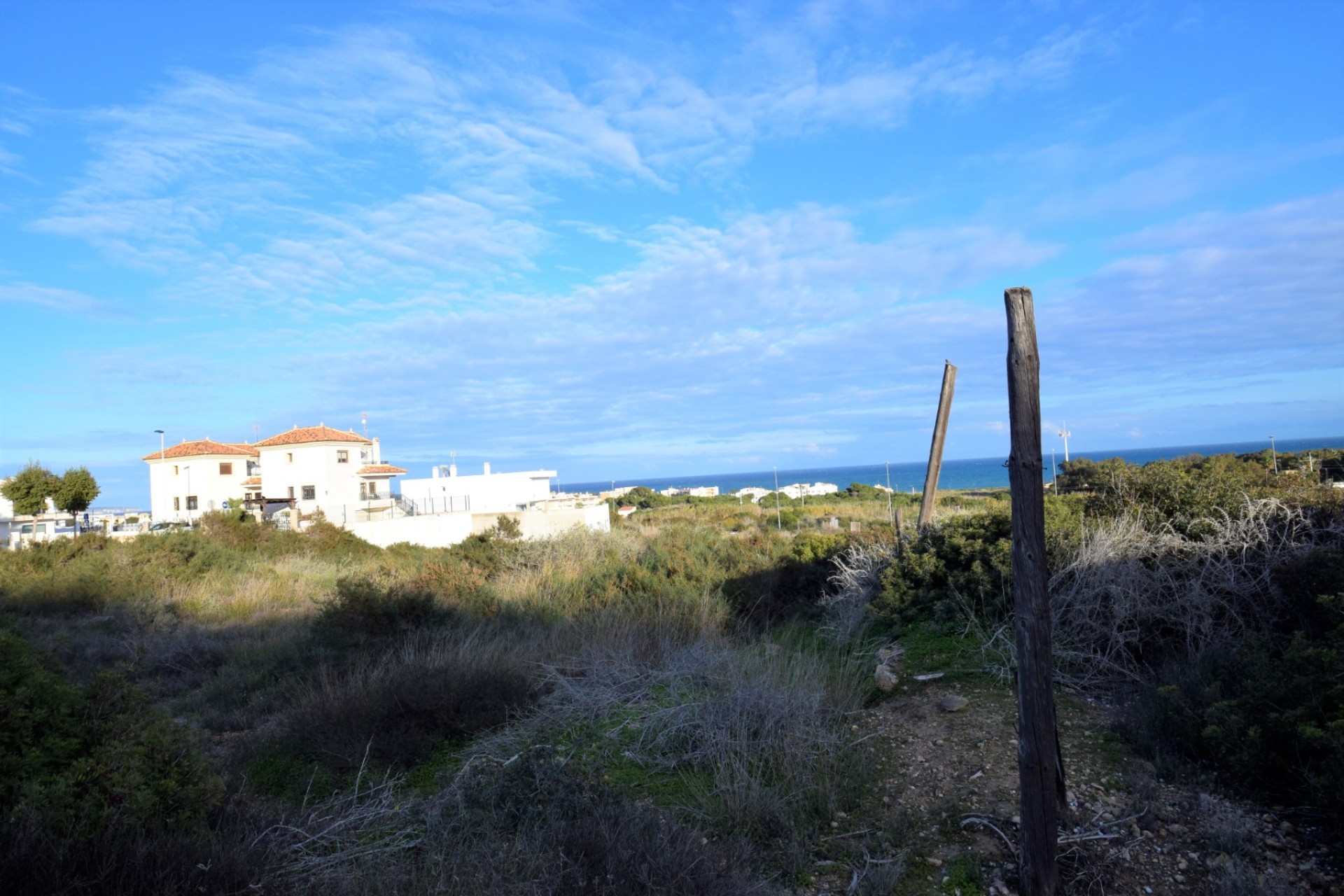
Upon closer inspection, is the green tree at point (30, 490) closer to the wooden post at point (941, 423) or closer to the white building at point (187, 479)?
the white building at point (187, 479)

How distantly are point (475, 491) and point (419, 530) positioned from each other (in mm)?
11049

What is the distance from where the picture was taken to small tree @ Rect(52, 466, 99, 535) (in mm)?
40094

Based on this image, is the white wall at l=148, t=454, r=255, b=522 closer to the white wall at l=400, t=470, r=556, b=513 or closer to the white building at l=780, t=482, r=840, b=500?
the white wall at l=400, t=470, r=556, b=513

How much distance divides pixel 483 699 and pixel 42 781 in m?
3.84

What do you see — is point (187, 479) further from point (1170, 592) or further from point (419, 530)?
point (1170, 592)

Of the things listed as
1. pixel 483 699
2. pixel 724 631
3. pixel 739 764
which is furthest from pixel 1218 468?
pixel 483 699

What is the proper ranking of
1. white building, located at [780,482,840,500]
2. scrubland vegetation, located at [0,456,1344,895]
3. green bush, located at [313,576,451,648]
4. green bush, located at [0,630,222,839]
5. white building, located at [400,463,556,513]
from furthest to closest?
white building, located at [780,482,840,500] < white building, located at [400,463,556,513] < green bush, located at [313,576,451,648] < scrubland vegetation, located at [0,456,1344,895] < green bush, located at [0,630,222,839]

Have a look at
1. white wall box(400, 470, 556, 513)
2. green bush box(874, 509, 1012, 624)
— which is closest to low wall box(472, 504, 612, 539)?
white wall box(400, 470, 556, 513)

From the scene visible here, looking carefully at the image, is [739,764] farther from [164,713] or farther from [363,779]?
[164,713]

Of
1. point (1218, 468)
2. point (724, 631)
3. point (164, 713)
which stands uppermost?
point (1218, 468)

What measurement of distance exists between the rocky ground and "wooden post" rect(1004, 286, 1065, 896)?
0.34m

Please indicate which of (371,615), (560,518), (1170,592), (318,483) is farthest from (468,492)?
(1170,592)

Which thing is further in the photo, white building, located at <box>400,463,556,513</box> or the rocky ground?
white building, located at <box>400,463,556,513</box>

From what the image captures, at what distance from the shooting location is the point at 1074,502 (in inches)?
408
